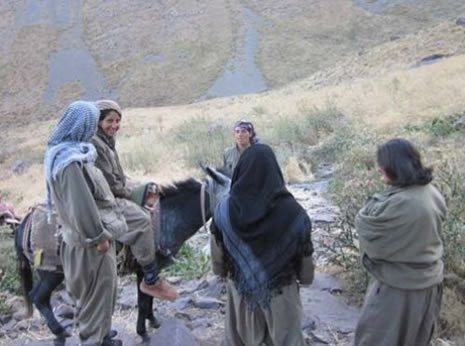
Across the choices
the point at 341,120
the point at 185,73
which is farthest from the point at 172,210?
the point at 185,73

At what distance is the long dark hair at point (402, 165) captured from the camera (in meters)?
3.11

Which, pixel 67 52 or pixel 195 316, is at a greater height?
pixel 195 316

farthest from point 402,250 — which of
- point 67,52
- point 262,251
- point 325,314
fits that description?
point 67,52

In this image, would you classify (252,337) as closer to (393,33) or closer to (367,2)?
(393,33)

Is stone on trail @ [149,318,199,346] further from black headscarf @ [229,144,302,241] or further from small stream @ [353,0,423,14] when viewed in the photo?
small stream @ [353,0,423,14]

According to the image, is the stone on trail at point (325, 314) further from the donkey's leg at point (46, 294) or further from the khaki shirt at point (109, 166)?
the donkey's leg at point (46, 294)

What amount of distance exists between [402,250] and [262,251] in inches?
31.6

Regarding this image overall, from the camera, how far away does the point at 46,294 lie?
14.5 ft

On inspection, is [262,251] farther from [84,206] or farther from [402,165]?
[84,206]

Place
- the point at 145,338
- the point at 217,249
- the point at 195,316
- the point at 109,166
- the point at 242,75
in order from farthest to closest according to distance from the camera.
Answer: the point at 242,75 → the point at 195,316 → the point at 145,338 → the point at 109,166 → the point at 217,249

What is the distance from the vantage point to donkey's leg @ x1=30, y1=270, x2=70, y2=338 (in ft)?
14.3

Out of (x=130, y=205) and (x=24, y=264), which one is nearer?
(x=130, y=205)

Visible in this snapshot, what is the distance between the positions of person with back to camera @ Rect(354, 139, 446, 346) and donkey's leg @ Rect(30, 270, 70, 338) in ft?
7.91

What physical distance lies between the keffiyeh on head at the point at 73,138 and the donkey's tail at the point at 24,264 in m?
1.04
